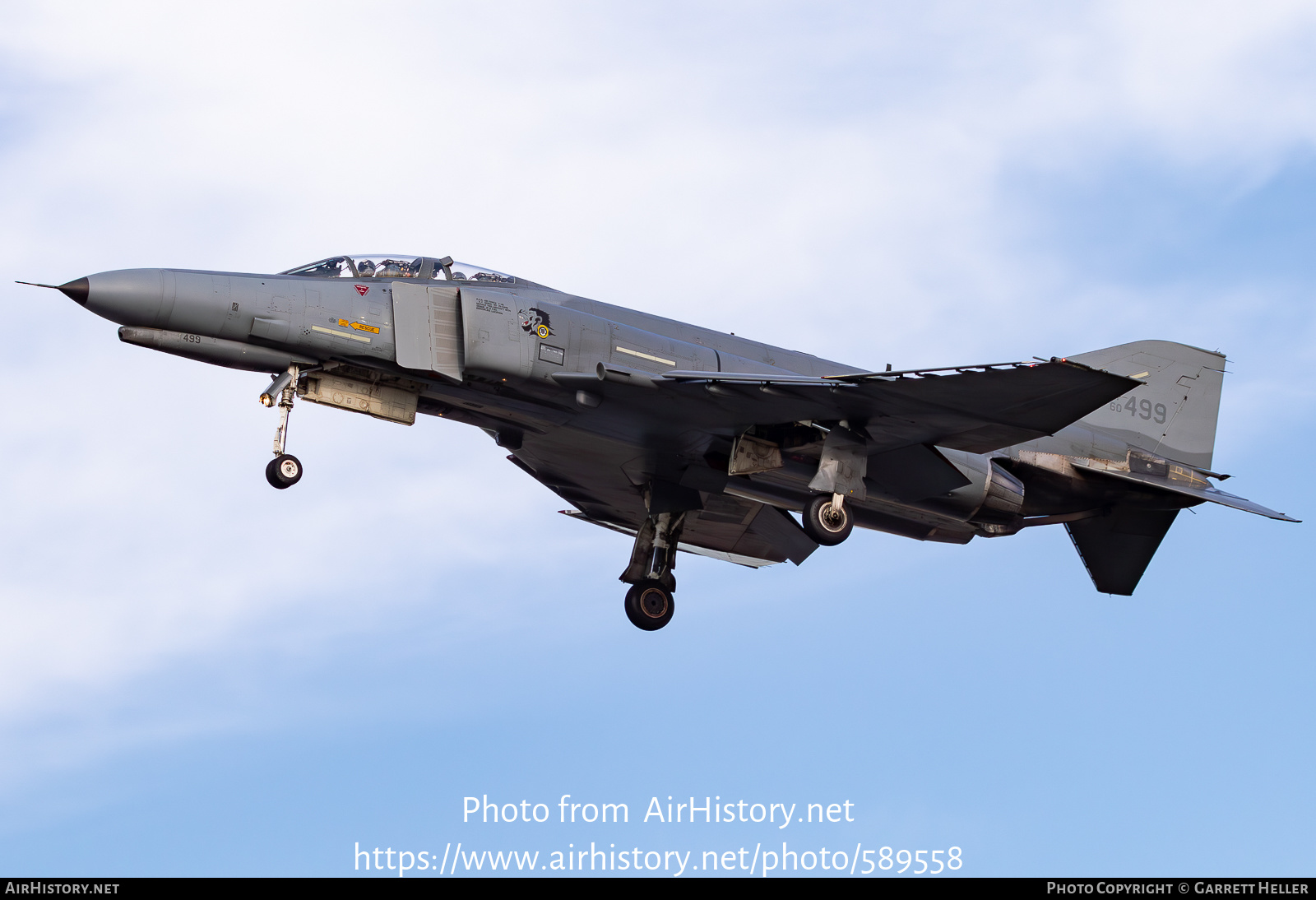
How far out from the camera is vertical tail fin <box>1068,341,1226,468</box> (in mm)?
26828

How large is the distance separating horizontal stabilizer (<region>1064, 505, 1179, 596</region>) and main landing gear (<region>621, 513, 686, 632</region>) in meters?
7.08

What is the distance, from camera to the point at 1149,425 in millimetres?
26984

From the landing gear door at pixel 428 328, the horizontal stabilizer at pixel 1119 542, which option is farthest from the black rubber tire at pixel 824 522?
the horizontal stabilizer at pixel 1119 542

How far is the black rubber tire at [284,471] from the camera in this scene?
2052cm

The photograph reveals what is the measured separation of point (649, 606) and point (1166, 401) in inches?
396

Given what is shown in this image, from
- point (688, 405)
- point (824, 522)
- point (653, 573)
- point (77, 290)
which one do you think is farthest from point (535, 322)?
point (653, 573)

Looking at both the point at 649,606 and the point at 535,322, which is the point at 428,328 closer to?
the point at 535,322

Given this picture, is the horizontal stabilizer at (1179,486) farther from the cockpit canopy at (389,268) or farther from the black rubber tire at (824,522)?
the cockpit canopy at (389,268)

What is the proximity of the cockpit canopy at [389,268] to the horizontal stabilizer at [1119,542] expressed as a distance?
463 inches

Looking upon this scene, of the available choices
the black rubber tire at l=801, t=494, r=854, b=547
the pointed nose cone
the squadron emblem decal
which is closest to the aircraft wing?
the squadron emblem decal

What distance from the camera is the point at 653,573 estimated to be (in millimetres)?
27281

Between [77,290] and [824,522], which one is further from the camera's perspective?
[824,522]

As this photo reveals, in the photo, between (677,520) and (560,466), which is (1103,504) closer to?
(677,520)
